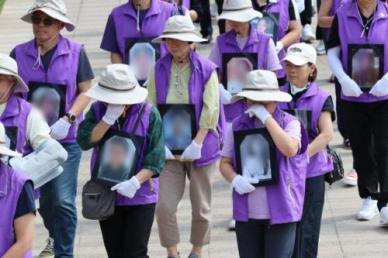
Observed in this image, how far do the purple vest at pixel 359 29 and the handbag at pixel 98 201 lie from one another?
2.57m

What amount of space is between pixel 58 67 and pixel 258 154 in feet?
6.03

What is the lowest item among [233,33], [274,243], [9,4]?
[9,4]

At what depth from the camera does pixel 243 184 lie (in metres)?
7.31

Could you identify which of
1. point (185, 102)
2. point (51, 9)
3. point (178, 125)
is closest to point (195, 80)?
point (185, 102)

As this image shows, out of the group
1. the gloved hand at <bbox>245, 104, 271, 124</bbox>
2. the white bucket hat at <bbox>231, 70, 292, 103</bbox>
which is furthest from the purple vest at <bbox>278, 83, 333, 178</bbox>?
the gloved hand at <bbox>245, 104, 271, 124</bbox>

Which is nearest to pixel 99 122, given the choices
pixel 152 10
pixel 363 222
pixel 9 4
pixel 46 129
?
pixel 46 129

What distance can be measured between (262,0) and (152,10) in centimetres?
155

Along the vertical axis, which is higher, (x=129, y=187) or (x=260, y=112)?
(x=260, y=112)

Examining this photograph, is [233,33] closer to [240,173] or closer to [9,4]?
[240,173]

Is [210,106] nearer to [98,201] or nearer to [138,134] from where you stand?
[138,134]

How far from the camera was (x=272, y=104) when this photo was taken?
24.2ft

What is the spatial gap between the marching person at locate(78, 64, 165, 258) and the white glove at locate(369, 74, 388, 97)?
248cm

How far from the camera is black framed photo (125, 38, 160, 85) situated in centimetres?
945

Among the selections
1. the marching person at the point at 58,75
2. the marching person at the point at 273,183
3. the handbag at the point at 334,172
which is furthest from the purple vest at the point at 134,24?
the marching person at the point at 273,183
